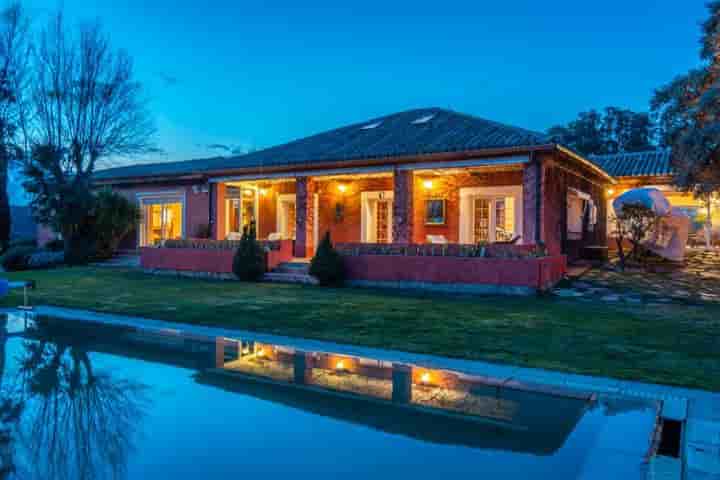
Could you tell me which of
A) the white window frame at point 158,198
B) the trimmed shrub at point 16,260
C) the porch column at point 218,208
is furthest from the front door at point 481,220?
the trimmed shrub at point 16,260

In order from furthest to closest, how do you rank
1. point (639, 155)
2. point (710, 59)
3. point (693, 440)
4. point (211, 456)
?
point (639, 155) < point (710, 59) < point (693, 440) < point (211, 456)

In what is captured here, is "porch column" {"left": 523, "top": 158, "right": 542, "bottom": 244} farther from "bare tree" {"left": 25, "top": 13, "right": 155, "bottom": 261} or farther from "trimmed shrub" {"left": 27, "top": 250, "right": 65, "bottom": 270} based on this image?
"trimmed shrub" {"left": 27, "top": 250, "right": 65, "bottom": 270}

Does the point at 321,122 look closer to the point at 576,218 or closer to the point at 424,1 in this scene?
the point at 424,1

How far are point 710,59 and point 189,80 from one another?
27.4m

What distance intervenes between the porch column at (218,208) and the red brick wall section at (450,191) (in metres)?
7.29

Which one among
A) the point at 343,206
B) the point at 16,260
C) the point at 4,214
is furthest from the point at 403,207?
the point at 4,214

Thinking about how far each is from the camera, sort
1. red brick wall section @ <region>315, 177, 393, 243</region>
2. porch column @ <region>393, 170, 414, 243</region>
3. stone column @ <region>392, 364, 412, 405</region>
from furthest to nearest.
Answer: red brick wall section @ <region>315, 177, 393, 243</region>
porch column @ <region>393, 170, 414, 243</region>
stone column @ <region>392, 364, 412, 405</region>

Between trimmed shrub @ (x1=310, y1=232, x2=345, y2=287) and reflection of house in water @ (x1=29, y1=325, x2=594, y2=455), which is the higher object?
trimmed shrub @ (x1=310, y1=232, x2=345, y2=287)

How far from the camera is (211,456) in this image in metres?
3.19

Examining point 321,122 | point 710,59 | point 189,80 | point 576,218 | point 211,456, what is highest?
point 321,122

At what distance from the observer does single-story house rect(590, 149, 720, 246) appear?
19.4 m

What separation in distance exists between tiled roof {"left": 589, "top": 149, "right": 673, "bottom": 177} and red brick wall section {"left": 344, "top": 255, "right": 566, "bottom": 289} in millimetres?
8930

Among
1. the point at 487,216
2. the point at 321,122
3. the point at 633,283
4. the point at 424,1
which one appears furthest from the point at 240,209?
the point at 321,122

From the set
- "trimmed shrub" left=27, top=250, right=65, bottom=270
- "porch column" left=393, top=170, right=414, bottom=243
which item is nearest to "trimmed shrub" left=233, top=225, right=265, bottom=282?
"porch column" left=393, top=170, right=414, bottom=243
